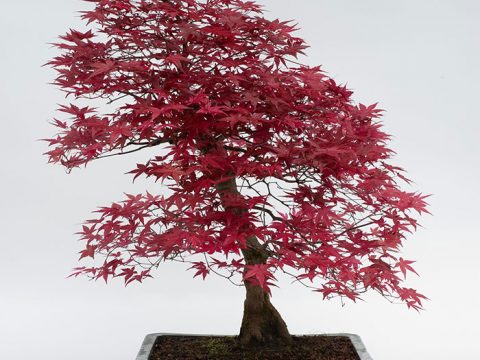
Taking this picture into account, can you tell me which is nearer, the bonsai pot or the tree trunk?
the bonsai pot

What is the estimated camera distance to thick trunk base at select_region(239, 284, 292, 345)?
3.68m

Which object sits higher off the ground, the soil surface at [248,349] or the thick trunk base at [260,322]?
the thick trunk base at [260,322]

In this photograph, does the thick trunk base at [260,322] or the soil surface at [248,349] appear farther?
the thick trunk base at [260,322]

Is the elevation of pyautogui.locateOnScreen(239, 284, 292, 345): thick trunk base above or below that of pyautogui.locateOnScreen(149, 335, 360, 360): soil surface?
above

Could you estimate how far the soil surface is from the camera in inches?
140

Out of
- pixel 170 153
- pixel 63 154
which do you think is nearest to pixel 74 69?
pixel 63 154

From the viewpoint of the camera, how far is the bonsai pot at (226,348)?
11.7ft

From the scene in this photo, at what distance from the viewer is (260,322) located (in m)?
3.69

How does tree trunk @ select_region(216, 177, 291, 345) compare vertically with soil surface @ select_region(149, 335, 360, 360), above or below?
above

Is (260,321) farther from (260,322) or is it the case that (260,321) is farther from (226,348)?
(226,348)

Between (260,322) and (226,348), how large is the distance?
24cm

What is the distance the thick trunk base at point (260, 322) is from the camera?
3.68m

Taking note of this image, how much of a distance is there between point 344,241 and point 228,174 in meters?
0.61

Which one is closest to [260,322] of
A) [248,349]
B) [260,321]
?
[260,321]
